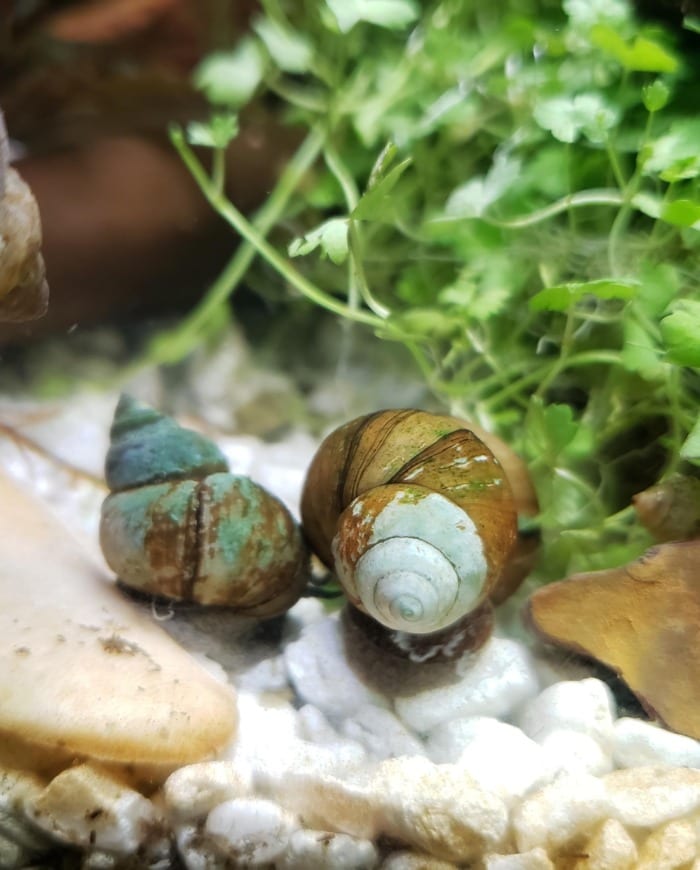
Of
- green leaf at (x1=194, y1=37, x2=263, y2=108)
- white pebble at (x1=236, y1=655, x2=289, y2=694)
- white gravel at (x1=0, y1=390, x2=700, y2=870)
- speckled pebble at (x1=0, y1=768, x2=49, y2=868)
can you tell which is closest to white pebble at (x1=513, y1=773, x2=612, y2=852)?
white gravel at (x1=0, y1=390, x2=700, y2=870)

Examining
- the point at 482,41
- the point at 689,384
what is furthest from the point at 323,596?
the point at 482,41

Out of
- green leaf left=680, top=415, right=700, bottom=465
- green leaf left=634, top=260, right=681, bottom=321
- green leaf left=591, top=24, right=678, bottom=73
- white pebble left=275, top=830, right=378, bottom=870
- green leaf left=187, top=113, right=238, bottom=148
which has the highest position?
green leaf left=591, top=24, right=678, bottom=73

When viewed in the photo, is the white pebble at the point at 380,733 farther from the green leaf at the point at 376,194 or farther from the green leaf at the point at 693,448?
the green leaf at the point at 376,194

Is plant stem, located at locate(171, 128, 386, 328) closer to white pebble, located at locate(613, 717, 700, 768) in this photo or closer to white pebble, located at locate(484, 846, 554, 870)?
white pebble, located at locate(613, 717, 700, 768)

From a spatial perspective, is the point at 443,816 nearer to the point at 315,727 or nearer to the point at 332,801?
the point at 332,801

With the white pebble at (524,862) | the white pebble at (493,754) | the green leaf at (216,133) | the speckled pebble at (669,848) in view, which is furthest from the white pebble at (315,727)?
the green leaf at (216,133)

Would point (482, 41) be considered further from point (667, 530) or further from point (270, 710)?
point (270, 710)
